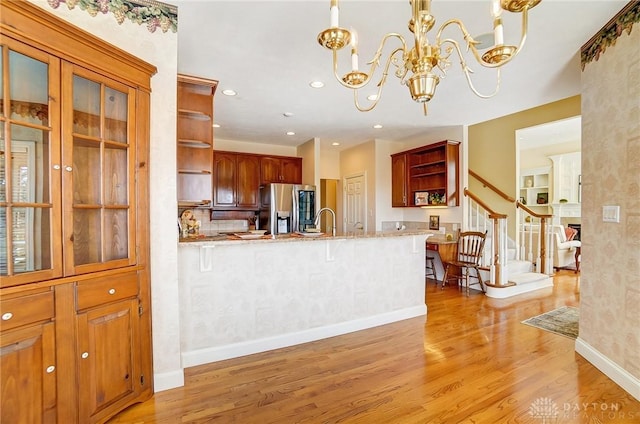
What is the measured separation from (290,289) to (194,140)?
1.62 m

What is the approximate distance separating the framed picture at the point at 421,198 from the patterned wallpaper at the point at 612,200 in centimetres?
277

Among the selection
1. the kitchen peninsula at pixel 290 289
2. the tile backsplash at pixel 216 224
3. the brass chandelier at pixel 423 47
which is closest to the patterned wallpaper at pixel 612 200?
the brass chandelier at pixel 423 47

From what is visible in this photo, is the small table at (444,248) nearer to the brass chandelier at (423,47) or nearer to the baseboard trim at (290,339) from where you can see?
the baseboard trim at (290,339)

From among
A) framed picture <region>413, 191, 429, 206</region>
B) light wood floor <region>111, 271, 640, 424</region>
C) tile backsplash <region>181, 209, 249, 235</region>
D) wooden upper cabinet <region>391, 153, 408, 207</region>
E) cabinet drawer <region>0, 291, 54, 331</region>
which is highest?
wooden upper cabinet <region>391, 153, 408, 207</region>

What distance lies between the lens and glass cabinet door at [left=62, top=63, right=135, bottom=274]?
155 centimetres

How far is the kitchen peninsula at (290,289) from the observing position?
2.42 meters

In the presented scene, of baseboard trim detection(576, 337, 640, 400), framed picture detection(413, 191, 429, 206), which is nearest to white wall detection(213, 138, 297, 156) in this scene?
framed picture detection(413, 191, 429, 206)

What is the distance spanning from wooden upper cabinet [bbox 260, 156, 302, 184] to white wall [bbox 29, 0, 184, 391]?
3775 mm

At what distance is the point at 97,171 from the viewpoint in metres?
1.71

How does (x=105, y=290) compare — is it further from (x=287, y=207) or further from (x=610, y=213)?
(x=287, y=207)

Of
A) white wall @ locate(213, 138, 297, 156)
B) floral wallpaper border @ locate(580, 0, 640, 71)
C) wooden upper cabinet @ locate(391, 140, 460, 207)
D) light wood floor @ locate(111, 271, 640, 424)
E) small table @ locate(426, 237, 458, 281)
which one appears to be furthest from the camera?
white wall @ locate(213, 138, 297, 156)

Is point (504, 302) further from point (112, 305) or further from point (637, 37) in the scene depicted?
point (112, 305)

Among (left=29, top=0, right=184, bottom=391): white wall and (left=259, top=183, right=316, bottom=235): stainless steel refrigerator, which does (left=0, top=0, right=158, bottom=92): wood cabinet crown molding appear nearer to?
(left=29, top=0, right=184, bottom=391): white wall

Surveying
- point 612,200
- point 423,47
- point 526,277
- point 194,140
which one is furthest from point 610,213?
point 194,140
